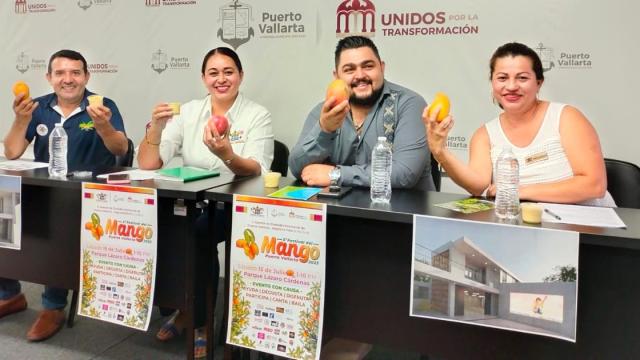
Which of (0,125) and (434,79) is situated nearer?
(434,79)

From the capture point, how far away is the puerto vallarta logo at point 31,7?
3.94m

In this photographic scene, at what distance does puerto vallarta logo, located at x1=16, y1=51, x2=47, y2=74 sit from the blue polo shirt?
1503 mm

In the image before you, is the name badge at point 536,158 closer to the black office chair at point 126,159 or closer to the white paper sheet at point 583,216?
the white paper sheet at point 583,216

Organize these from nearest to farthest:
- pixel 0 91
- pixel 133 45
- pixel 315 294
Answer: pixel 315 294 < pixel 133 45 < pixel 0 91

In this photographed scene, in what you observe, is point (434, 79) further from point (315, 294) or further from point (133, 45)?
point (133, 45)

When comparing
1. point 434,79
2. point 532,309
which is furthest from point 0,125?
point 532,309

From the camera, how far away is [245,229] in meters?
1.66

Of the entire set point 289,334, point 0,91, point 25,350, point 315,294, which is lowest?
point 25,350

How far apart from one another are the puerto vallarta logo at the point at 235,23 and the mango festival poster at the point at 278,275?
2.04 metres

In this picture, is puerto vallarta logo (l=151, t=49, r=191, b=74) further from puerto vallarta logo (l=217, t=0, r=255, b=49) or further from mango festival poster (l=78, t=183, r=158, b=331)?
mango festival poster (l=78, t=183, r=158, b=331)

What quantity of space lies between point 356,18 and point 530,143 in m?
1.58

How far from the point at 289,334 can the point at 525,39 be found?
2130 millimetres

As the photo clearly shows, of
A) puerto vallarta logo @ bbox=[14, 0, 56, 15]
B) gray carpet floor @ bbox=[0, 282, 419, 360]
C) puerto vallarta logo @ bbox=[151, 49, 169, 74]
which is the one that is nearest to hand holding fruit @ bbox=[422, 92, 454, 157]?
gray carpet floor @ bbox=[0, 282, 419, 360]

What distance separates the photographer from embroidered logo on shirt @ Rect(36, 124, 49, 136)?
273 centimetres
